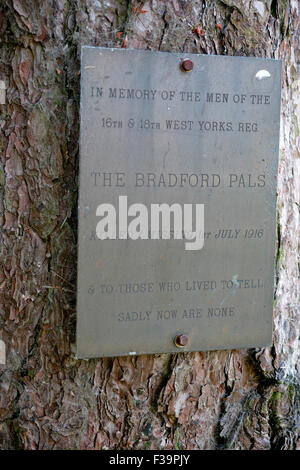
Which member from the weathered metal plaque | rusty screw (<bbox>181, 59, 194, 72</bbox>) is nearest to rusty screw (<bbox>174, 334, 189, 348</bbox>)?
the weathered metal plaque

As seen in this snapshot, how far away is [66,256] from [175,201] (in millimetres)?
Result: 406

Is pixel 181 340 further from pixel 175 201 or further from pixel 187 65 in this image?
pixel 187 65

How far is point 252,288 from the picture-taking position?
6.19 ft

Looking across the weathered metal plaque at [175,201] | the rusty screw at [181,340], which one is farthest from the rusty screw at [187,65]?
the rusty screw at [181,340]

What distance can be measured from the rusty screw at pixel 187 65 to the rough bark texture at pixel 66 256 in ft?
0.26

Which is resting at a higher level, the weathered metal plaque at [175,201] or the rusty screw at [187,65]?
the rusty screw at [187,65]

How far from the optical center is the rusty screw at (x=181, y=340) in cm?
181

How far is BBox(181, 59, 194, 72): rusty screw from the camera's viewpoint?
174cm

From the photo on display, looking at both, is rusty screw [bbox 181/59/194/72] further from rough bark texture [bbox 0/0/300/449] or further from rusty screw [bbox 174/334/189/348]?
rusty screw [bbox 174/334/189/348]

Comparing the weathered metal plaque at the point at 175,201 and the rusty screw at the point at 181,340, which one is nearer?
the weathered metal plaque at the point at 175,201

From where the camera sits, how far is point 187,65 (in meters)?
1.75

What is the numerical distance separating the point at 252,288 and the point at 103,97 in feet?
2.71

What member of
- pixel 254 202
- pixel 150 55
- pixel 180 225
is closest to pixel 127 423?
pixel 180 225

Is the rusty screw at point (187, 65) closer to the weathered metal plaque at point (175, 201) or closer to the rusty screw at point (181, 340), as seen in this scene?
the weathered metal plaque at point (175, 201)
